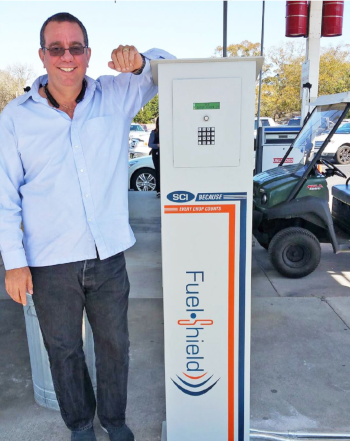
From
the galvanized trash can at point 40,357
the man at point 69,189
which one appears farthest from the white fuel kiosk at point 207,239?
the galvanized trash can at point 40,357

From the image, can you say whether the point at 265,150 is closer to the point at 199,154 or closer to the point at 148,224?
the point at 148,224

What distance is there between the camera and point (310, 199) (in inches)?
191

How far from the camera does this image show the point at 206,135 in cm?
188

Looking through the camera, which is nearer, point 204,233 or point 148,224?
point 204,233

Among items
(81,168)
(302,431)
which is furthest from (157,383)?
(81,168)

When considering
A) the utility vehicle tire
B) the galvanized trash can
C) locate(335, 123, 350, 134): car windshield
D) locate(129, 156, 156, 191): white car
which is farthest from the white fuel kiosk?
locate(335, 123, 350, 134): car windshield

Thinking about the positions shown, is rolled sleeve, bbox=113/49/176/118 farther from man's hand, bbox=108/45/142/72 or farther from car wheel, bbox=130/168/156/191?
car wheel, bbox=130/168/156/191

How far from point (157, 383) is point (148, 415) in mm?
334

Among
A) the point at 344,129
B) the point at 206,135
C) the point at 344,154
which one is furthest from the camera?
the point at 344,129

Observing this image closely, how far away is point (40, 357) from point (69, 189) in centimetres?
123

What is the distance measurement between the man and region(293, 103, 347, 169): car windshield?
3.36m

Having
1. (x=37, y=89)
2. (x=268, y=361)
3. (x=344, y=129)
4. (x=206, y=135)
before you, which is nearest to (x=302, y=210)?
(x=268, y=361)

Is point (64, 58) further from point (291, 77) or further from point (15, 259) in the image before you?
point (291, 77)

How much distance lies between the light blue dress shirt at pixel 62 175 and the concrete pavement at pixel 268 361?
1174mm
